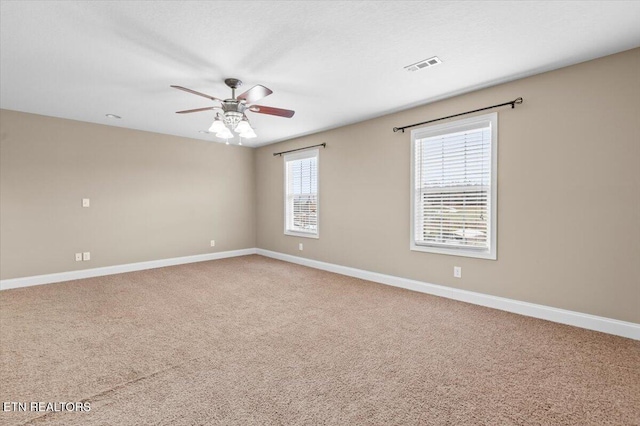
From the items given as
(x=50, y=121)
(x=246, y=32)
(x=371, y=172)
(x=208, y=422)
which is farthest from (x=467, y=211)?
(x=50, y=121)

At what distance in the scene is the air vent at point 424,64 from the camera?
2.87 meters

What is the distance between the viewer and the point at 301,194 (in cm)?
611

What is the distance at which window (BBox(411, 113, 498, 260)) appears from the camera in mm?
3533

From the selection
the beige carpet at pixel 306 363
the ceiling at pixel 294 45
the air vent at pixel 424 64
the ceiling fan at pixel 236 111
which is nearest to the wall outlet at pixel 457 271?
the beige carpet at pixel 306 363

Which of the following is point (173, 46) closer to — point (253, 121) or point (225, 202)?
point (253, 121)

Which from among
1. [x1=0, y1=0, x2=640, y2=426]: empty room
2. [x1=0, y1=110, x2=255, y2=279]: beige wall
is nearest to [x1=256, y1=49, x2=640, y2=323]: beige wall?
[x1=0, y1=0, x2=640, y2=426]: empty room

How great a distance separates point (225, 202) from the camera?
676cm

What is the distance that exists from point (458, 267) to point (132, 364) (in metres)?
3.53

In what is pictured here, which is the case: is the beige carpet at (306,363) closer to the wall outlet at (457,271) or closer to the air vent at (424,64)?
the wall outlet at (457,271)

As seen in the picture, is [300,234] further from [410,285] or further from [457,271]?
[457,271]

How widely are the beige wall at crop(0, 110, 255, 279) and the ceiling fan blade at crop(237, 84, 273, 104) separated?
11.8ft

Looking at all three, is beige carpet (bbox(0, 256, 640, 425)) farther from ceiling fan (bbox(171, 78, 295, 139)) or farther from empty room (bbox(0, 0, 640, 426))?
ceiling fan (bbox(171, 78, 295, 139))

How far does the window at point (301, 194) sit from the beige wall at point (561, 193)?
5.87 feet

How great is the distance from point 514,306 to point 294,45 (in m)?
3.50
